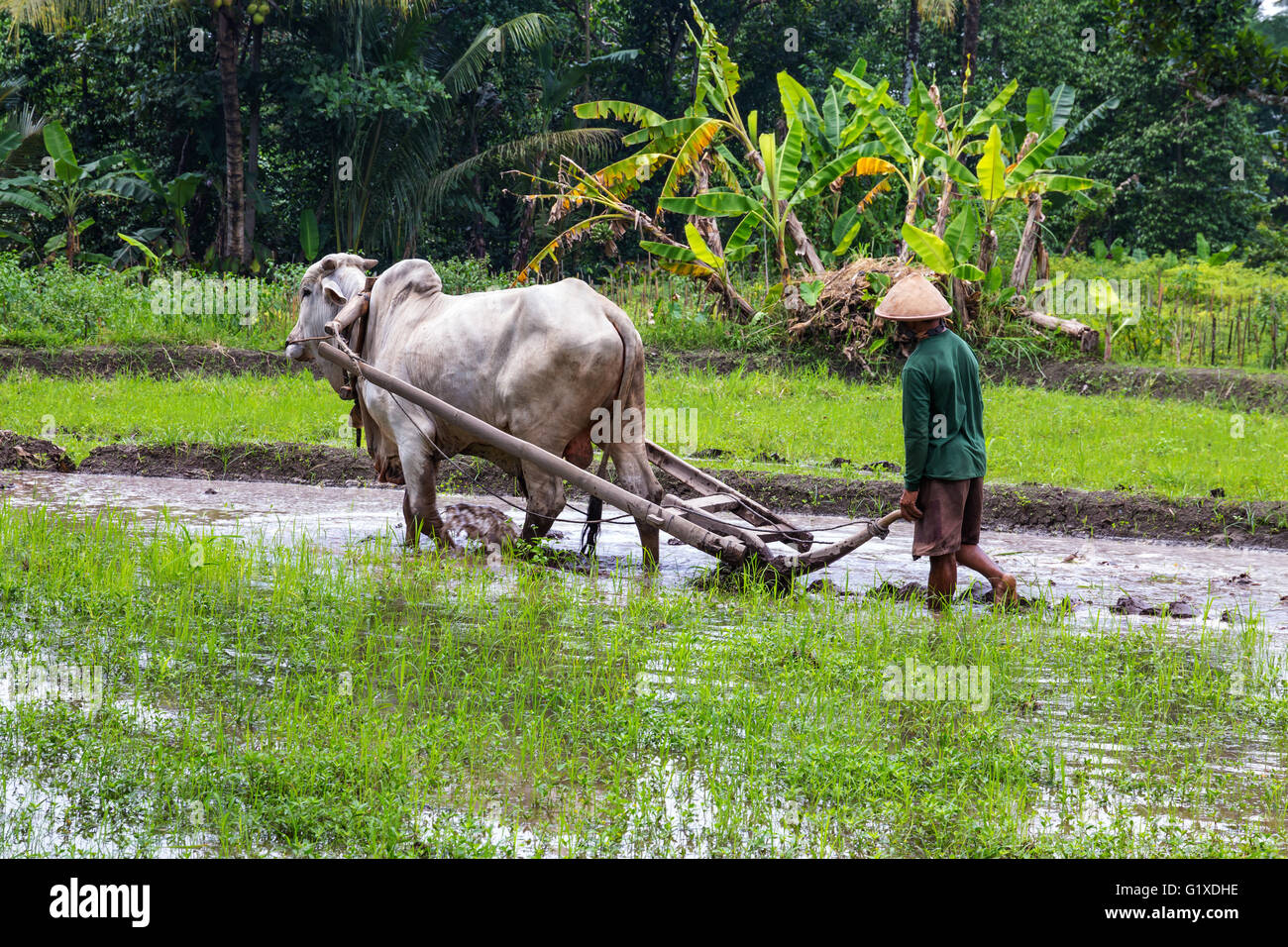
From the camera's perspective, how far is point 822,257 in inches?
676

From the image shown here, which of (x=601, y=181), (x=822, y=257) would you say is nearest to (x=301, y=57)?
(x=601, y=181)

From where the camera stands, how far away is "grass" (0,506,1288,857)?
353 centimetres

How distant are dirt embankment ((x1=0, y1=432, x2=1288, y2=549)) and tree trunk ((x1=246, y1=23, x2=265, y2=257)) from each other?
9387 millimetres

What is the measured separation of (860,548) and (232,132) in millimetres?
12484

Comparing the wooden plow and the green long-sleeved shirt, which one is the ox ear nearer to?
the wooden plow

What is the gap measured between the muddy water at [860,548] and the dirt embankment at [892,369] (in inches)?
169

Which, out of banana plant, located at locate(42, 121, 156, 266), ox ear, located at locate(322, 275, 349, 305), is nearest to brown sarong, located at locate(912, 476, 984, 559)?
ox ear, located at locate(322, 275, 349, 305)

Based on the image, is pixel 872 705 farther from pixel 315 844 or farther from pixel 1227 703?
pixel 315 844

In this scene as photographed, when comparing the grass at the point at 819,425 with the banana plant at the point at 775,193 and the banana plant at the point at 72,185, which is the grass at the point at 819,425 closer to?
the banana plant at the point at 775,193

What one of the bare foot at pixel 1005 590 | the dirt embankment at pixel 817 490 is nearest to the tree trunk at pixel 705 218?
the dirt embankment at pixel 817 490

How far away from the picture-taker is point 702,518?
6.49 metres

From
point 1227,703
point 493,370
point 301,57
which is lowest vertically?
point 1227,703

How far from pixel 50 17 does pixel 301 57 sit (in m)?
3.86

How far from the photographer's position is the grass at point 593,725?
353 centimetres
